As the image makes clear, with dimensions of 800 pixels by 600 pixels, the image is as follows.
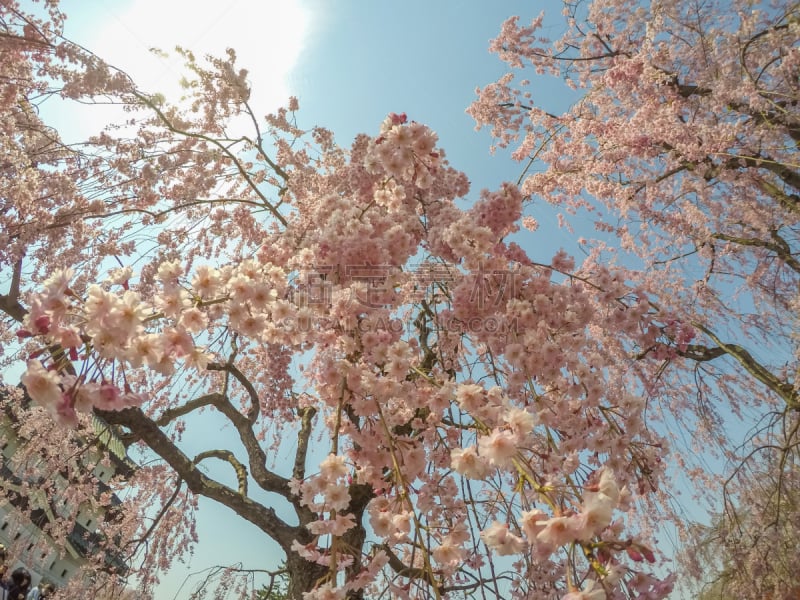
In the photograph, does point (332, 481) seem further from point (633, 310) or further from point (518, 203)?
point (633, 310)

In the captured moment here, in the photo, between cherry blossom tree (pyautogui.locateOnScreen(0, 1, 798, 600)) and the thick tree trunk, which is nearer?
cherry blossom tree (pyautogui.locateOnScreen(0, 1, 798, 600))

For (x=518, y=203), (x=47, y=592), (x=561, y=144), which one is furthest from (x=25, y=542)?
(x=561, y=144)

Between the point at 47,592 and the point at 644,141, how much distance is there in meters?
12.2

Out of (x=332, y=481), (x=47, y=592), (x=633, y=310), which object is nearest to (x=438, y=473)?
(x=332, y=481)

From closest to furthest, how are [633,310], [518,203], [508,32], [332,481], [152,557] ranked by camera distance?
[332,481]
[518,203]
[633,310]
[152,557]
[508,32]

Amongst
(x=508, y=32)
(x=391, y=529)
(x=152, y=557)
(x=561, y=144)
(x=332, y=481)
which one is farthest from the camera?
(x=508, y=32)

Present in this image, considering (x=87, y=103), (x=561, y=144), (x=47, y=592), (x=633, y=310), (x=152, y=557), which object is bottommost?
(x=47, y=592)

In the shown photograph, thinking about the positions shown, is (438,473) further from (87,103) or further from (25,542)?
(25,542)

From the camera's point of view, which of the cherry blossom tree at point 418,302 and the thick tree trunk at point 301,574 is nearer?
the cherry blossom tree at point 418,302

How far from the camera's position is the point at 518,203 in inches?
108

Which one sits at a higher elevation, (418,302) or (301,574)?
(418,302)

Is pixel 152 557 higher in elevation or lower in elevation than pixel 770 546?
lower

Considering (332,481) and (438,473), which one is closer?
(332,481)

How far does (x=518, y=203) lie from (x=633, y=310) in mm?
1138
